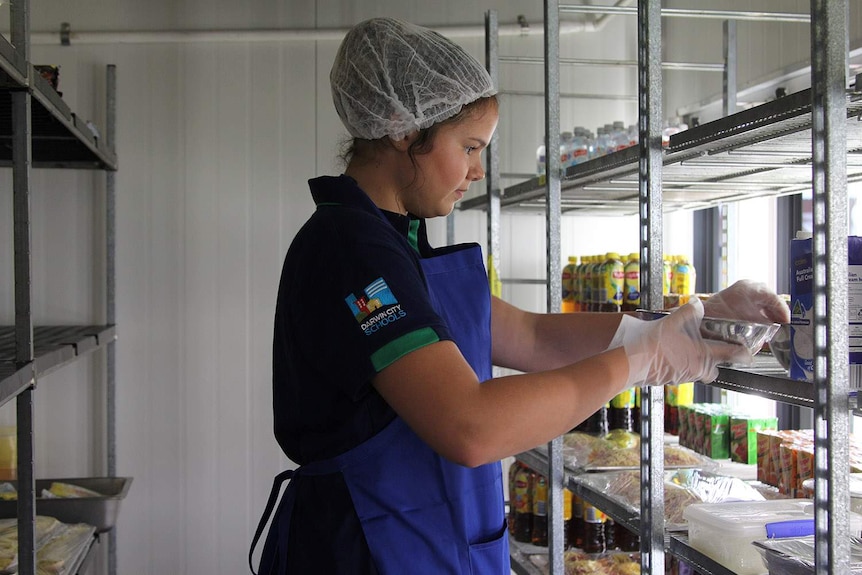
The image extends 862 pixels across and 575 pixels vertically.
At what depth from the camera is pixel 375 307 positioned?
4.34ft

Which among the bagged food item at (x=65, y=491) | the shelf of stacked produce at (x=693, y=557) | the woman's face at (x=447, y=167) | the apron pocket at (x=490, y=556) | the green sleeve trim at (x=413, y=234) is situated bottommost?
the bagged food item at (x=65, y=491)

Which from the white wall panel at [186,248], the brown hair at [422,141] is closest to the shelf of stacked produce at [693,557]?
the brown hair at [422,141]

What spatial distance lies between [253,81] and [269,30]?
0.83ft

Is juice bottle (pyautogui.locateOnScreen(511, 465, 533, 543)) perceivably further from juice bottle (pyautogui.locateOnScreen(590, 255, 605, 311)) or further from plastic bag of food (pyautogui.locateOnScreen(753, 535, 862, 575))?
plastic bag of food (pyautogui.locateOnScreen(753, 535, 862, 575))

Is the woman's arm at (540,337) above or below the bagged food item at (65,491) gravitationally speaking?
above

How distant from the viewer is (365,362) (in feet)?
4.35

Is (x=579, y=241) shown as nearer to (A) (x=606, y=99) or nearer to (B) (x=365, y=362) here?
(A) (x=606, y=99)

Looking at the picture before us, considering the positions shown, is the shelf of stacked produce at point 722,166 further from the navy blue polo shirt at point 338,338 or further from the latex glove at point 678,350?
the navy blue polo shirt at point 338,338

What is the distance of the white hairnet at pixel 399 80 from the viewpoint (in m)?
1.60

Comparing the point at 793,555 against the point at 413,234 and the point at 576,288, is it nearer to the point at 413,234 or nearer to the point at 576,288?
the point at 413,234

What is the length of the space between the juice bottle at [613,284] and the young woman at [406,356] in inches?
44.4

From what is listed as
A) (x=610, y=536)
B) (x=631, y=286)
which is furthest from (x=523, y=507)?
(x=631, y=286)

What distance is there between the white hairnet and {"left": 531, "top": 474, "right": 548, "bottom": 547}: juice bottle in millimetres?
1823

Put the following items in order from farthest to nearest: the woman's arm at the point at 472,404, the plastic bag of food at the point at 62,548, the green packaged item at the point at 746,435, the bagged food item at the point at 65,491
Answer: the bagged food item at the point at 65,491 → the green packaged item at the point at 746,435 → the plastic bag of food at the point at 62,548 → the woman's arm at the point at 472,404
